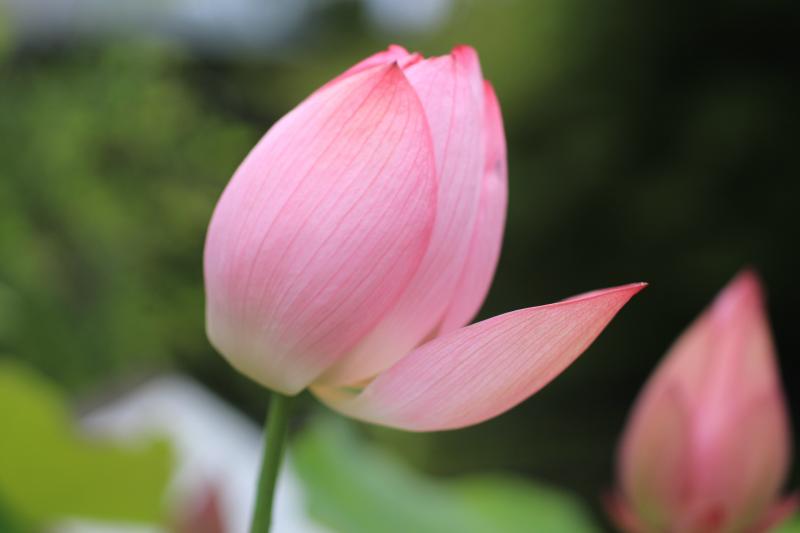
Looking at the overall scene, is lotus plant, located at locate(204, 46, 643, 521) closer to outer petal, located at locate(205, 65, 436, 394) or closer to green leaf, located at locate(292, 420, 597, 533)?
outer petal, located at locate(205, 65, 436, 394)

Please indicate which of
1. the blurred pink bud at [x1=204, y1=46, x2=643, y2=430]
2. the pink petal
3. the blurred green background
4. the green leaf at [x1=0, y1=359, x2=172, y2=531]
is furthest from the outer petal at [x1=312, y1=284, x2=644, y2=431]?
the blurred green background

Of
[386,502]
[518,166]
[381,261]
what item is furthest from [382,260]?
[518,166]

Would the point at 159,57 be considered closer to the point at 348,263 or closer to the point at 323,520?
the point at 323,520

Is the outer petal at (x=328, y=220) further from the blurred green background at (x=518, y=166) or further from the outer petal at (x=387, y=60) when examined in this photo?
the blurred green background at (x=518, y=166)

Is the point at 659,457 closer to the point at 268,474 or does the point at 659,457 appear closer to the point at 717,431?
the point at 717,431

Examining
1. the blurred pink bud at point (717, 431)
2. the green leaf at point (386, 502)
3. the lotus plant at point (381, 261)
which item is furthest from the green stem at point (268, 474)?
the green leaf at point (386, 502)

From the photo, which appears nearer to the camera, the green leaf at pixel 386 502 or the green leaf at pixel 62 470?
the green leaf at pixel 62 470
